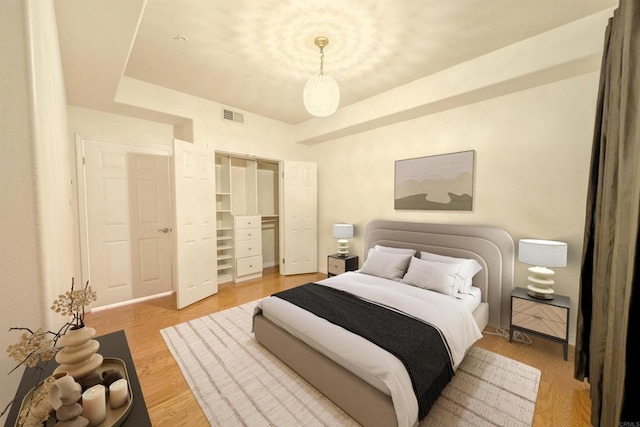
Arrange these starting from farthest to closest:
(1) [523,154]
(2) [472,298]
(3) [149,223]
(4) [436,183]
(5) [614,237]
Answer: (3) [149,223], (4) [436,183], (1) [523,154], (2) [472,298], (5) [614,237]

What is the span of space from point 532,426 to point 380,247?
216 cm

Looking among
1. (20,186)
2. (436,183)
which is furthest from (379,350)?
(436,183)

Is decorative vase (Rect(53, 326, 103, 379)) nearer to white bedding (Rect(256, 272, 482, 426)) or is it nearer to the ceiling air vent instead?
white bedding (Rect(256, 272, 482, 426))

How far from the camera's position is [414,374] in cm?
154

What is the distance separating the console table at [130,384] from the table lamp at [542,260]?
296 cm

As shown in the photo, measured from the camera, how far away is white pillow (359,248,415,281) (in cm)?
301

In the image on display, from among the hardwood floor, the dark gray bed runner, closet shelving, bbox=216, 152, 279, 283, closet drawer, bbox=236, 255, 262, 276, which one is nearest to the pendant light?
the dark gray bed runner

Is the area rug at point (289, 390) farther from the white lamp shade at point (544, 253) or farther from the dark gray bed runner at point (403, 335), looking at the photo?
the white lamp shade at point (544, 253)

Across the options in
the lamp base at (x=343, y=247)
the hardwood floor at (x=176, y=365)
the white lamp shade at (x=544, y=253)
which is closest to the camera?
the hardwood floor at (x=176, y=365)

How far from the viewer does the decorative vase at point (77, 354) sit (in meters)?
0.89

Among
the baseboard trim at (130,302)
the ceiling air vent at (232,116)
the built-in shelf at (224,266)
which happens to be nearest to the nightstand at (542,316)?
the built-in shelf at (224,266)

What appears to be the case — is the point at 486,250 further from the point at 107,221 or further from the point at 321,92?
the point at 107,221

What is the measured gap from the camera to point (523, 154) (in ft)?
8.75

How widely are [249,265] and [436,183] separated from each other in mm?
3399
